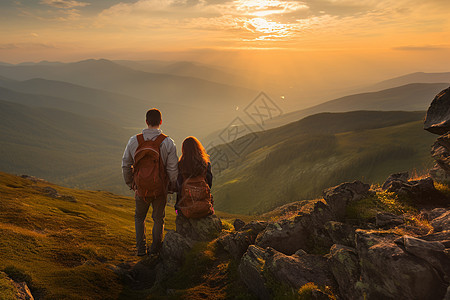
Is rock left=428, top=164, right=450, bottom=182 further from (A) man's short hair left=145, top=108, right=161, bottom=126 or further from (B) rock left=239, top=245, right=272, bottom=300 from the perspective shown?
(A) man's short hair left=145, top=108, right=161, bottom=126

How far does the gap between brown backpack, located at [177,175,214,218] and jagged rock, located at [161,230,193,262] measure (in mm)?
1379

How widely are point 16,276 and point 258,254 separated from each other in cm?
891

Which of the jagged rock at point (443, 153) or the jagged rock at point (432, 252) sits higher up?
the jagged rock at point (443, 153)

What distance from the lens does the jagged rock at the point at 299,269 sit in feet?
27.0

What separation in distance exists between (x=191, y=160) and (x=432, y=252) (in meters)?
9.53

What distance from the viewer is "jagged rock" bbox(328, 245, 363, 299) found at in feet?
24.0

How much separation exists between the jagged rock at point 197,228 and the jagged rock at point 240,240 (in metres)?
1.56

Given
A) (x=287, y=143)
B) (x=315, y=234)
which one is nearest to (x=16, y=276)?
(x=315, y=234)

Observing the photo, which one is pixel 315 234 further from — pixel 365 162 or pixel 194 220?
pixel 365 162

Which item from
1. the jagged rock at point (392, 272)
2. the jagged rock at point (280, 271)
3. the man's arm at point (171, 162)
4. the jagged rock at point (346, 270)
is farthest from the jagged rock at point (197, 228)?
the jagged rock at point (392, 272)

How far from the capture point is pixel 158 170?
11922mm

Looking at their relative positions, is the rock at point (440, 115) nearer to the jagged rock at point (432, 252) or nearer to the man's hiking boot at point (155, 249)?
the jagged rock at point (432, 252)

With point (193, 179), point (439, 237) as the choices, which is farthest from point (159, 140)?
point (439, 237)

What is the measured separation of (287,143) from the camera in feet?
632
